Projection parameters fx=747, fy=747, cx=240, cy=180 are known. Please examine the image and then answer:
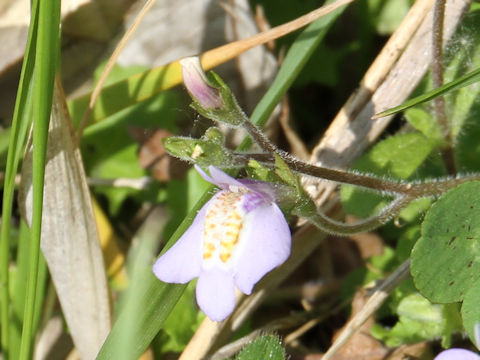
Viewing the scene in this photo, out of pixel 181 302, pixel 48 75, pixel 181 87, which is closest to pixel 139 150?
pixel 181 87

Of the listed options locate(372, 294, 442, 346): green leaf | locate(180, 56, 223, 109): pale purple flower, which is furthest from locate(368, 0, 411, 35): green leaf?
locate(180, 56, 223, 109): pale purple flower

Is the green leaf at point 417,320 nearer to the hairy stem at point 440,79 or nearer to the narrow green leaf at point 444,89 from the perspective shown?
the hairy stem at point 440,79

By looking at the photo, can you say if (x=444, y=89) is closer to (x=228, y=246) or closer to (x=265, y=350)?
(x=228, y=246)

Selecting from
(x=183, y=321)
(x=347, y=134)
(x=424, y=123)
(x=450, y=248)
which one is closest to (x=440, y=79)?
(x=424, y=123)

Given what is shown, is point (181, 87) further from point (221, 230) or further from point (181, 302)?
point (221, 230)

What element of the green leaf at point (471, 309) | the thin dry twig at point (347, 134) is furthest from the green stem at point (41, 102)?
the green leaf at point (471, 309)

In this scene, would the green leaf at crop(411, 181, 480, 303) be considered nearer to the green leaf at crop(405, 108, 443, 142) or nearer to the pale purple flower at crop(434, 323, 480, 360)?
the pale purple flower at crop(434, 323, 480, 360)
